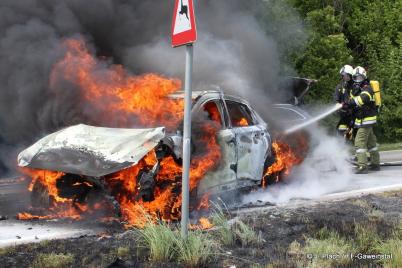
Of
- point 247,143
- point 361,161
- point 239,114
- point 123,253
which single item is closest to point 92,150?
point 123,253

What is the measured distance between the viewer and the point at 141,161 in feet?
20.2

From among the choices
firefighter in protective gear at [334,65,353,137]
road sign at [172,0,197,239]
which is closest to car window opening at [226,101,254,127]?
road sign at [172,0,197,239]

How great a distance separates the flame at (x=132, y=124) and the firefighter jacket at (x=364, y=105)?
14.1 ft

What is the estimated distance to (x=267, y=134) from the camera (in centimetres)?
850

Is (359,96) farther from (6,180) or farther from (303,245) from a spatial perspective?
(6,180)

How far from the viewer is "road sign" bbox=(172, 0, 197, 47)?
4.77 m

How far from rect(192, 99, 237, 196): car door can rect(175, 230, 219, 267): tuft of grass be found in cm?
194

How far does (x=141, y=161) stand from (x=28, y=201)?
2850 mm

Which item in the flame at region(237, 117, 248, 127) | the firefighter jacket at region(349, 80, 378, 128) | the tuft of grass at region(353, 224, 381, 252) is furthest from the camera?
the firefighter jacket at region(349, 80, 378, 128)

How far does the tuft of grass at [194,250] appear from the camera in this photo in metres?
4.57

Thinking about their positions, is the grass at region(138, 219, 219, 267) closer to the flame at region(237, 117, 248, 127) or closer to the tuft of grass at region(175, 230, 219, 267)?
the tuft of grass at region(175, 230, 219, 267)

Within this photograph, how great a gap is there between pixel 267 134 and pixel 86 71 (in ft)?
9.67

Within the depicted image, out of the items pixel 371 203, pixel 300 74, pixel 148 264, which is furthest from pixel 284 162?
pixel 300 74

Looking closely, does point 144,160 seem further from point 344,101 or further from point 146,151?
point 344,101
